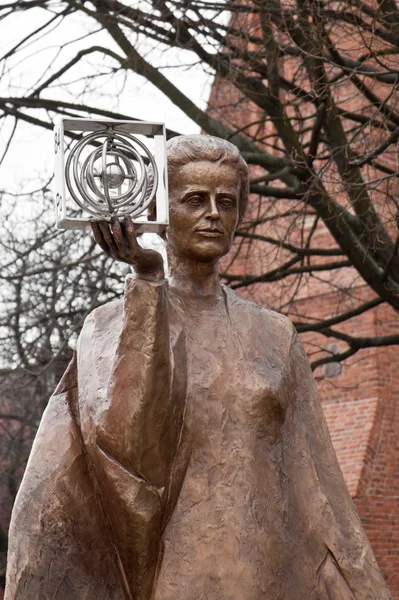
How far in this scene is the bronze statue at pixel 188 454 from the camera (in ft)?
11.3

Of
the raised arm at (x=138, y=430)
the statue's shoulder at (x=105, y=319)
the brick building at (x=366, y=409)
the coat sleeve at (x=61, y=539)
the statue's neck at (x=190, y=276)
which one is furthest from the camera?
the brick building at (x=366, y=409)

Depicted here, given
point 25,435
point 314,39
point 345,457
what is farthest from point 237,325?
point 25,435

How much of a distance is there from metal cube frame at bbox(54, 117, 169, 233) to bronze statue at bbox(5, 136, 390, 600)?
0.08 m

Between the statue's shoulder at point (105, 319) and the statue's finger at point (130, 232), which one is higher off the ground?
the statue's finger at point (130, 232)

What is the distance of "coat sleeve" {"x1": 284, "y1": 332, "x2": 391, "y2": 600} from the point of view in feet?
12.0

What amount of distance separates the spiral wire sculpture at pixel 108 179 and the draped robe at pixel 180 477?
0.24m

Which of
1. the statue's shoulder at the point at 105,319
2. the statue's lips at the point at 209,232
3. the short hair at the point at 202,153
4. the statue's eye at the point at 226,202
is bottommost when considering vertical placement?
the statue's shoulder at the point at 105,319

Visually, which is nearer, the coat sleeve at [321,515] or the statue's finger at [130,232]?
the statue's finger at [130,232]

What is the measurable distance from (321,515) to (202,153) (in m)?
1.07

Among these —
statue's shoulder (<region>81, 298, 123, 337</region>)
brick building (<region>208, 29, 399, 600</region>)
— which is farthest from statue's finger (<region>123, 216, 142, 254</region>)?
brick building (<region>208, 29, 399, 600</region>)

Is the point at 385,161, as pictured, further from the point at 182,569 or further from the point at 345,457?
the point at 182,569

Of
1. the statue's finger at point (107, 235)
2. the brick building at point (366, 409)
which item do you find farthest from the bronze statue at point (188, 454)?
the brick building at point (366, 409)

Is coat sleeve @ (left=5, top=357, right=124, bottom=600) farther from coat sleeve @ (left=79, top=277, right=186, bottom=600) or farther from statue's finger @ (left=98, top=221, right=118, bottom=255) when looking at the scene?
statue's finger @ (left=98, top=221, right=118, bottom=255)

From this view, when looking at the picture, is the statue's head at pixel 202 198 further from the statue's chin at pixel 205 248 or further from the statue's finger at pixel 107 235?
the statue's finger at pixel 107 235
